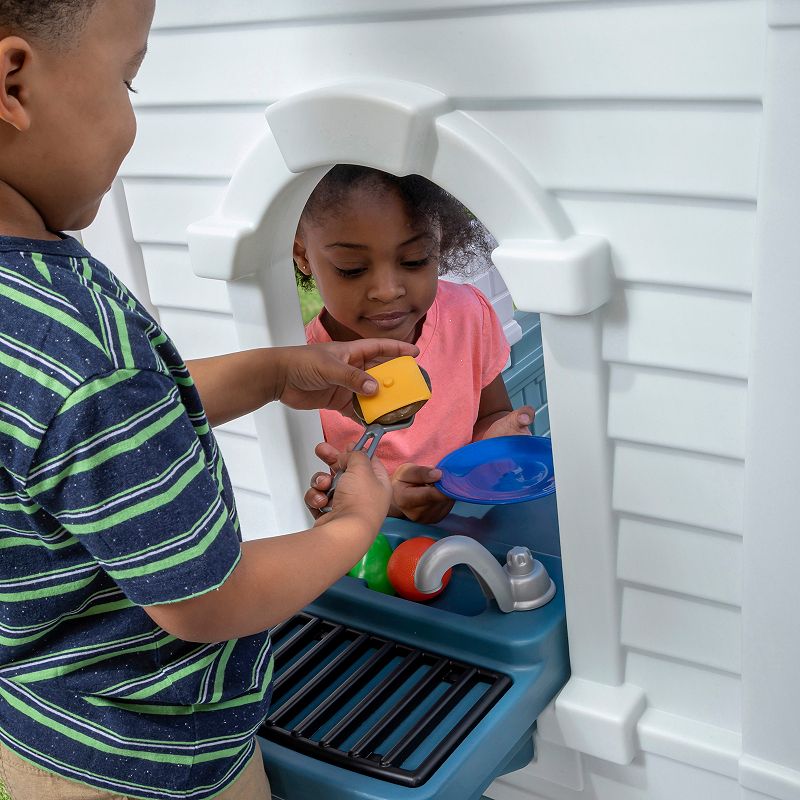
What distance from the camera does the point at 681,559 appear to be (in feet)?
3.05

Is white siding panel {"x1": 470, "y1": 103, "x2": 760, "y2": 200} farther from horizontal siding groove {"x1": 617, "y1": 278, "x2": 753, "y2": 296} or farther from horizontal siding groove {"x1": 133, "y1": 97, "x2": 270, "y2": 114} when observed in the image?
horizontal siding groove {"x1": 133, "y1": 97, "x2": 270, "y2": 114}

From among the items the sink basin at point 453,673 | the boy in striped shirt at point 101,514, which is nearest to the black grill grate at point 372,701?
the sink basin at point 453,673

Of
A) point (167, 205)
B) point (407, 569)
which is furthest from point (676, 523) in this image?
point (167, 205)

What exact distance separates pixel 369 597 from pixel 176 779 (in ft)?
1.11

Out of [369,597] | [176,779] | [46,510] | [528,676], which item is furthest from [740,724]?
[46,510]

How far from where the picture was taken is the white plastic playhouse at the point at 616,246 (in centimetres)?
77

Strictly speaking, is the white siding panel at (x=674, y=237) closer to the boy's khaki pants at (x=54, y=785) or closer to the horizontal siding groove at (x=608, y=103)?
the horizontal siding groove at (x=608, y=103)

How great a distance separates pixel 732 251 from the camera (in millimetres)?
790

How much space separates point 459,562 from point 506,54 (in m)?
0.48

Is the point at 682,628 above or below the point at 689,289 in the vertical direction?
below

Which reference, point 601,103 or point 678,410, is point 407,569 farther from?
point 601,103

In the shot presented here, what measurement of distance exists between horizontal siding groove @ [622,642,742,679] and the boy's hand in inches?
11.8

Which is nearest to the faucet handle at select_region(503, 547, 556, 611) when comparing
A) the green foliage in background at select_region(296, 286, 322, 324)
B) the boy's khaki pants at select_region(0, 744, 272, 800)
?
the boy's khaki pants at select_region(0, 744, 272, 800)

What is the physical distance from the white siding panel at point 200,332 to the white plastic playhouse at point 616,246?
0.05 meters
